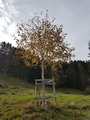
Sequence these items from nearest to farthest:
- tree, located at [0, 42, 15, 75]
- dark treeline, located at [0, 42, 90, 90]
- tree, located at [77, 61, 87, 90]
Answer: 1. tree, located at [0, 42, 15, 75]
2. dark treeline, located at [0, 42, 90, 90]
3. tree, located at [77, 61, 87, 90]

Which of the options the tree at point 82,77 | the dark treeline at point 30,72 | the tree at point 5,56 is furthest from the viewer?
the tree at point 82,77

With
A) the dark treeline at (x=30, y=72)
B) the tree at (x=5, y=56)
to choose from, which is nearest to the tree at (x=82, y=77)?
the dark treeline at (x=30, y=72)

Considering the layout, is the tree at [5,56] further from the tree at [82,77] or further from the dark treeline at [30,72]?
the tree at [82,77]

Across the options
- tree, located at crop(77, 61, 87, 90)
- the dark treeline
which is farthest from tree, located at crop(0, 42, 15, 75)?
tree, located at crop(77, 61, 87, 90)

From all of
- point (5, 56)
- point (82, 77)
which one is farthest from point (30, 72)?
point (82, 77)

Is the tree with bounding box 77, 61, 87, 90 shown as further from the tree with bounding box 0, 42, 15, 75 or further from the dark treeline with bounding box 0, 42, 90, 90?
the tree with bounding box 0, 42, 15, 75

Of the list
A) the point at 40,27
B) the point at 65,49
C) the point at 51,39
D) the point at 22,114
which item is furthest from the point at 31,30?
the point at 22,114

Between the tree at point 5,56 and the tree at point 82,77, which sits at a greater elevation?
the tree at point 5,56

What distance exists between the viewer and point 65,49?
16266 mm

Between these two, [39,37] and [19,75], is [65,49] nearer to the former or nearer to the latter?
[39,37]

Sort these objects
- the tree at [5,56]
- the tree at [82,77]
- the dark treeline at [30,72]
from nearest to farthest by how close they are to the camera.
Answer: the tree at [5,56] < the dark treeline at [30,72] < the tree at [82,77]

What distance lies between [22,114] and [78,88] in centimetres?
7697

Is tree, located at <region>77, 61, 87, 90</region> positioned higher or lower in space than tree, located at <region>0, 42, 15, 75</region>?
lower

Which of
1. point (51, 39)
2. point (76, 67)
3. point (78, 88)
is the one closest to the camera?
point (51, 39)
